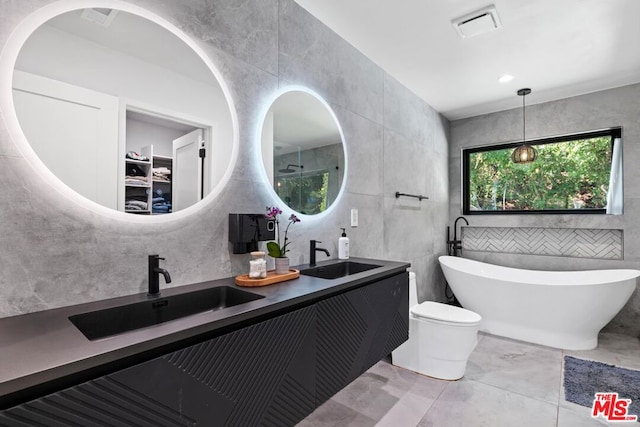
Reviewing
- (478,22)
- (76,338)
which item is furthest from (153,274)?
(478,22)

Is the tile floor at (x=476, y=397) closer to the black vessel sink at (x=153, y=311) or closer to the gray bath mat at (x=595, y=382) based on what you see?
the gray bath mat at (x=595, y=382)

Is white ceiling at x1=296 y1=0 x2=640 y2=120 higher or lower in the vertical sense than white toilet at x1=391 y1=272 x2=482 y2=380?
higher

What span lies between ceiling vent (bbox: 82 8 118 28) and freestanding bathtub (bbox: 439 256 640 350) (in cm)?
340

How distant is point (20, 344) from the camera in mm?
766

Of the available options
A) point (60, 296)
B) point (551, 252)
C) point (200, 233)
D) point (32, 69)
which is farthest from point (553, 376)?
point (32, 69)

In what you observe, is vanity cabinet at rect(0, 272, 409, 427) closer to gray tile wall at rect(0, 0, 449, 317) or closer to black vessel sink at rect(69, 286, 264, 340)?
black vessel sink at rect(69, 286, 264, 340)

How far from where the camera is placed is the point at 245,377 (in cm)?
99

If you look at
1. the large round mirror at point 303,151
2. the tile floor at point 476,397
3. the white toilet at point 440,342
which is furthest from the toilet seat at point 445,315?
the large round mirror at point 303,151

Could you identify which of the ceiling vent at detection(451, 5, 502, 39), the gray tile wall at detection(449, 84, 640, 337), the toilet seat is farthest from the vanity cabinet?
the gray tile wall at detection(449, 84, 640, 337)

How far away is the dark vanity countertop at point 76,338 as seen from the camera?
640 millimetres

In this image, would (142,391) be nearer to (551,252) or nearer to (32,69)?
(32,69)

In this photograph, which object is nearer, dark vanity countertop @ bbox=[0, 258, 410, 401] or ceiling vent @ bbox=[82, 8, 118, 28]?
dark vanity countertop @ bbox=[0, 258, 410, 401]

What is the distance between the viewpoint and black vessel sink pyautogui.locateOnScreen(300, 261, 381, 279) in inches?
71.9

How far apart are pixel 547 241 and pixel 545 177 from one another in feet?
2.54
